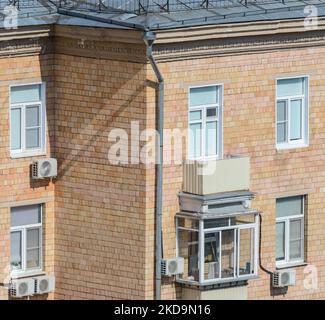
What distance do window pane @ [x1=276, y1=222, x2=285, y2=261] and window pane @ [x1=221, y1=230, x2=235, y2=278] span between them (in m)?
1.21

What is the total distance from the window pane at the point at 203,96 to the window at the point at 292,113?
4.17 ft

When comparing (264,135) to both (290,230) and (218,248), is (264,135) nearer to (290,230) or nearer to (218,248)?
(290,230)

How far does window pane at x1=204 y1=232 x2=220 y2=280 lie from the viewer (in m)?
39.0

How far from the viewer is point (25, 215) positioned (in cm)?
3912

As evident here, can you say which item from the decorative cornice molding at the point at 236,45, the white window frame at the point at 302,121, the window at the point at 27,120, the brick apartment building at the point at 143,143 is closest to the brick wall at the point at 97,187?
the brick apartment building at the point at 143,143

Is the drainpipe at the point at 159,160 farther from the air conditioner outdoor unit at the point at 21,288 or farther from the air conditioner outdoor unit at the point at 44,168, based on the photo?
the air conditioner outdoor unit at the point at 21,288

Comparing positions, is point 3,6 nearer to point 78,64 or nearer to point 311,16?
point 78,64

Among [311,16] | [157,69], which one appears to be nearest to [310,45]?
[311,16]

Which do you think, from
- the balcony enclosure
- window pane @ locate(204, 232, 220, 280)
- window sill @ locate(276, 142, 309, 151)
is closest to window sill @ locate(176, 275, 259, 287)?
the balcony enclosure

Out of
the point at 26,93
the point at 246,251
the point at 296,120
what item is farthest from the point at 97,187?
the point at 296,120

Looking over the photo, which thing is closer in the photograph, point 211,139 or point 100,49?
point 100,49

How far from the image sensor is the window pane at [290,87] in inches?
1574

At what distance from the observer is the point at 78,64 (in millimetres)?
39000

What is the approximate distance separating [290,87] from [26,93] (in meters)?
4.29
